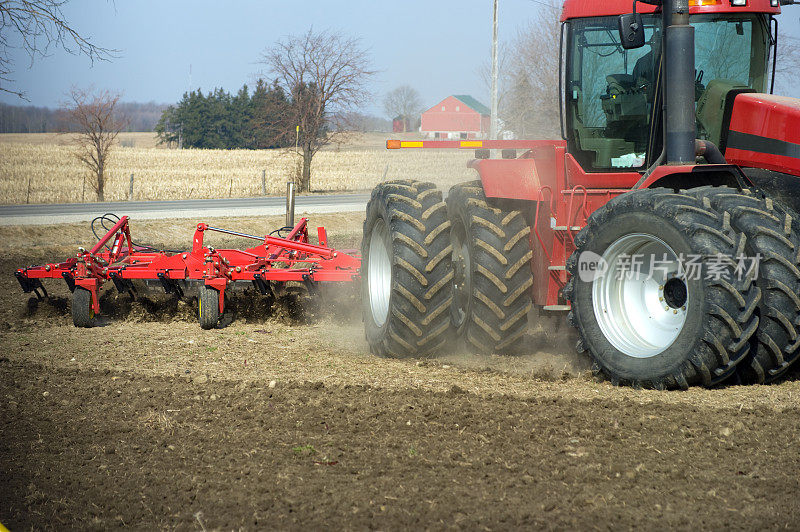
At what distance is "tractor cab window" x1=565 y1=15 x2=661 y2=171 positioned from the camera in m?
5.98

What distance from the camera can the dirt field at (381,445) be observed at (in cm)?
353

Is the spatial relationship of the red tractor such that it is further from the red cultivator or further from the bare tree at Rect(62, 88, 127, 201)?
the bare tree at Rect(62, 88, 127, 201)

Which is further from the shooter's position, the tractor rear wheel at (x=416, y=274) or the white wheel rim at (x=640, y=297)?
the tractor rear wheel at (x=416, y=274)

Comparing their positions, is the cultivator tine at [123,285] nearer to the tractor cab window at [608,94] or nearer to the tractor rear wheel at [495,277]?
the tractor rear wheel at [495,277]

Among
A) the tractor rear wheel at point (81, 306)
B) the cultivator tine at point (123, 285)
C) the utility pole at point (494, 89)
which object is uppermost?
the utility pole at point (494, 89)

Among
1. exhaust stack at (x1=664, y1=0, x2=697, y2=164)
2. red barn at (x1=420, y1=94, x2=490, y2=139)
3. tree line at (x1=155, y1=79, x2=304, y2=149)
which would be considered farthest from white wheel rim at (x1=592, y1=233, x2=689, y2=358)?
red barn at (x1=420, y1=94, x2=490, y2=139)

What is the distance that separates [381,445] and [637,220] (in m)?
2.16

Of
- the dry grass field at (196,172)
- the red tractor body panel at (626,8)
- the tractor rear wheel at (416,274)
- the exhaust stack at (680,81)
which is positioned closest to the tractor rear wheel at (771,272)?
the exhaust stack at (680,81)

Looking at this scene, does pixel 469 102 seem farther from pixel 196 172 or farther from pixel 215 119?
pixel 196 172

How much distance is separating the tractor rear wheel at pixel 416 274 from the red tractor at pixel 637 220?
1 centimetres

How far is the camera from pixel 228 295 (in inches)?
380

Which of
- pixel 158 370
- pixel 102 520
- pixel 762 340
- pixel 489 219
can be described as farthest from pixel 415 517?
pixel 158 370

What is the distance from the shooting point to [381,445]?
4398mm

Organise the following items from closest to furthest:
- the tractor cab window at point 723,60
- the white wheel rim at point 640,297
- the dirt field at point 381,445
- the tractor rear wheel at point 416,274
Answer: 1. the dirt field at point 381,445
2. the white wheel rim at point 640,297
3. the tractor cab window at point 723,60
4. the tractor rear wheel at point 416,274
